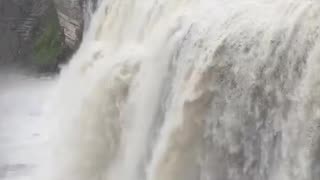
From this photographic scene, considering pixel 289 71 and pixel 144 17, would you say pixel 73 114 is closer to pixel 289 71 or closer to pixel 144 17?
pixel 144 17

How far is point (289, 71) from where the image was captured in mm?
4797

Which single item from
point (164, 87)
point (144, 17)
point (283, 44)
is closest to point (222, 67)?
point (283, 44)

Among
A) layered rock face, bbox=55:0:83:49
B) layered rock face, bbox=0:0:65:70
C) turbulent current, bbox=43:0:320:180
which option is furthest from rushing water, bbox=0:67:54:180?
turbulent current, bbox=43:0:320:180

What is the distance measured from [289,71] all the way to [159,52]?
82.2 inches

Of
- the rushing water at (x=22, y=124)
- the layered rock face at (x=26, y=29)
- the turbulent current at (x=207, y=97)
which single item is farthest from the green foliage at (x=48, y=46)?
the turbulent current at (x=207, y=97)

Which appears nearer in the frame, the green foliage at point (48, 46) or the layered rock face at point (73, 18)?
the layered rock face at point (73, 18)

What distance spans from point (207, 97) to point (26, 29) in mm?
11735

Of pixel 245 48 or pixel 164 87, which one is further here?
pixel 164 87

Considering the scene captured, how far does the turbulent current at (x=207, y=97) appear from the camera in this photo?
4.74m

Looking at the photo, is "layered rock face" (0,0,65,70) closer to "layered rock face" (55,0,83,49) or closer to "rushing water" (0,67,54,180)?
"rushing water" (0,67,54,180)

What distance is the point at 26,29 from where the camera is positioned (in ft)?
55.0

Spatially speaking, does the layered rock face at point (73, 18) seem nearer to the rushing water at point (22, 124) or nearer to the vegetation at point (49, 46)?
the vegetation at point (49, 46)

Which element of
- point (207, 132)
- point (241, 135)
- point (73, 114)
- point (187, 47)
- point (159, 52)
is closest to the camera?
point (241, 135)

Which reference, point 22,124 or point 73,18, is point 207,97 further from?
point 73,18
